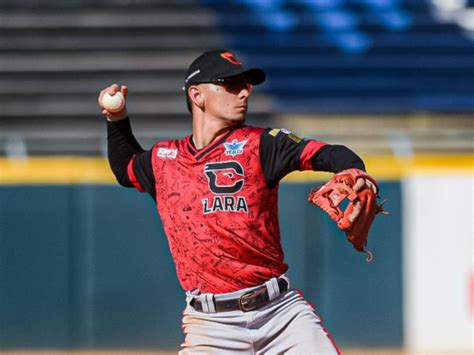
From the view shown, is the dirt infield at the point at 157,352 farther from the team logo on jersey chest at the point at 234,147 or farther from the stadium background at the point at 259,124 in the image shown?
the team logo on jersey chest at the point at 234,147

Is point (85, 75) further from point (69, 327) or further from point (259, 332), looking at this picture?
point (259, 332)

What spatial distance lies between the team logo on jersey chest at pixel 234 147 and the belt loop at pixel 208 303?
0.50 meters

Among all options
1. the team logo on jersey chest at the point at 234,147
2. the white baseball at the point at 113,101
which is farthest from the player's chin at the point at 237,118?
the white baseball at the point at 113,101

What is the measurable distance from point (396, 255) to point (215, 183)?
3.95 meters

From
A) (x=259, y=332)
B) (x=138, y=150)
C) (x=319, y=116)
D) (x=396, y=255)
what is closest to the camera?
(x=259, y=332)

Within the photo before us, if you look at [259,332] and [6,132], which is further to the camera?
[6,132]

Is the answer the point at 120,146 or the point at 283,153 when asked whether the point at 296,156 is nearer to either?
the point at 283,153

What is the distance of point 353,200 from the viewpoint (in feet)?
11.0

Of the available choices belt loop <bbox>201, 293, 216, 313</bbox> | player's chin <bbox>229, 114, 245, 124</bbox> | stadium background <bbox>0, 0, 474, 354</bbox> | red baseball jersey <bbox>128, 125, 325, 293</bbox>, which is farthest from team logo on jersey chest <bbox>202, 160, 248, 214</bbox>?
stadium background <bbox>0, 0, 474, 354</bbox>

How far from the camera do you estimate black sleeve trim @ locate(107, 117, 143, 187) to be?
4.21 m

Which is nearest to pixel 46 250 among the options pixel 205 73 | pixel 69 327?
pixel 69 327

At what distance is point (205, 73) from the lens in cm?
388

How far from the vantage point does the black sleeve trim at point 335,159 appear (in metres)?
3.47

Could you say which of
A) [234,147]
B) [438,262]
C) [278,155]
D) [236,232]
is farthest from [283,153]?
[438,262]
